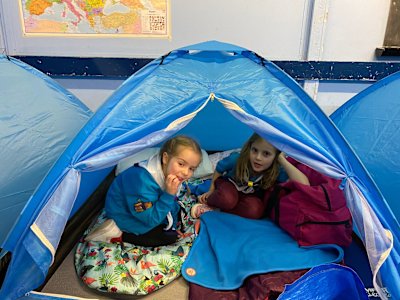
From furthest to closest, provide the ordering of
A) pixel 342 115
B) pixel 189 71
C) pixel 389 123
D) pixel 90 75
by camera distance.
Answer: pixel 90 75 < pixel 342 115 < pixel 389 123 < pixel 189 71

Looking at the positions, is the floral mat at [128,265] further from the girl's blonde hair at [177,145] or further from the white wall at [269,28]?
the white wall at [269,28]

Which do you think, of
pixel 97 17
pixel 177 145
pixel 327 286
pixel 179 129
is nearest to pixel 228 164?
pixel 177 145

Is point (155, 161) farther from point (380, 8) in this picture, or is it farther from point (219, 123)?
point (380, 8)

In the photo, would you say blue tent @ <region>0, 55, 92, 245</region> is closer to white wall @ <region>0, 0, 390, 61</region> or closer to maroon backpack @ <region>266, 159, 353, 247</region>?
white wall @ <region>0, 0, 390, 61</region>

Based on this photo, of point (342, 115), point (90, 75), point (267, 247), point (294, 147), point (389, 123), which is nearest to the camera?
point (294, 147)

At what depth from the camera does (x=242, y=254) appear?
130 centimetres

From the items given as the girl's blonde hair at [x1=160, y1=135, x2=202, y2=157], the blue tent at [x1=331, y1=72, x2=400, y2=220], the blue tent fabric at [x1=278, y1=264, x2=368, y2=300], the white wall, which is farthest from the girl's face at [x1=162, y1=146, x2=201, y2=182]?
the white wall

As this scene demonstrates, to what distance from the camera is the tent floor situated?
1171mm

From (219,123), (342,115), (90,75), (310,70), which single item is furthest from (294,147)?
(90,75)

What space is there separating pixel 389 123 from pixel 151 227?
98 cm

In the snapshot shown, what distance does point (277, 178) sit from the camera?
1.58 metres

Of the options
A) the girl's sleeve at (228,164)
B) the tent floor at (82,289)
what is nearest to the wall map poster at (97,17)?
the girl's sleeve at (228,164)

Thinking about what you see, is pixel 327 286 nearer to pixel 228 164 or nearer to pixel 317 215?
pixel 317 215

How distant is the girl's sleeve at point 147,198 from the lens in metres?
1.27
